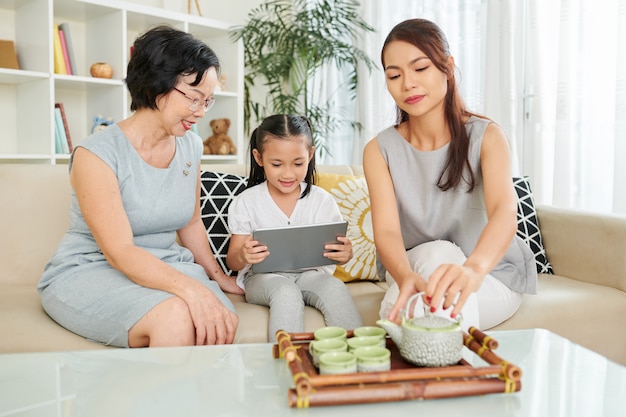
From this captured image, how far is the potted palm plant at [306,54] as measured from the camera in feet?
12.8

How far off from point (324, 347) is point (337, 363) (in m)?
0.09

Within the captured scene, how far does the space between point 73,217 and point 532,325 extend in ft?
4.08

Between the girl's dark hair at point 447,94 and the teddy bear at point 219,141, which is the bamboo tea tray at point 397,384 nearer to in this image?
the girl's dark hair at point 447,94

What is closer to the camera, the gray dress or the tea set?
the tea set

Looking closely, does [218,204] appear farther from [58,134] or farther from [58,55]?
[58,55]

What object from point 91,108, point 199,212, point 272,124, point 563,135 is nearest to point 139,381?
point 199,212

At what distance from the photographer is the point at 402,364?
1.08 metres

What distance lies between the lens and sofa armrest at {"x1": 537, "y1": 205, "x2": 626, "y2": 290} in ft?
6.59

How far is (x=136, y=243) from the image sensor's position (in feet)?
5.55

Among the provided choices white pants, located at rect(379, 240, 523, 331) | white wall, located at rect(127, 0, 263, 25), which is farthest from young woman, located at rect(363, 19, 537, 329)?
white wall, located at rect(127, 0, 263, 25)

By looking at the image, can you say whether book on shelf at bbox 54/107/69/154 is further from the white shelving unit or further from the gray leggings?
the gray leggings

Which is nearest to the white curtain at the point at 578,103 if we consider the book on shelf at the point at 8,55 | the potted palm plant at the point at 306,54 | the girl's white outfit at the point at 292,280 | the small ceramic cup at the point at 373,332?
the potted palm plant at the point at 306,54

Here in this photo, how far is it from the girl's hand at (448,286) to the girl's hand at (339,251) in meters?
0.65

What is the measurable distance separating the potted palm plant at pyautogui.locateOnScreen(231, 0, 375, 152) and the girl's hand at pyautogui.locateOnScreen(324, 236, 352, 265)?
220 cm
